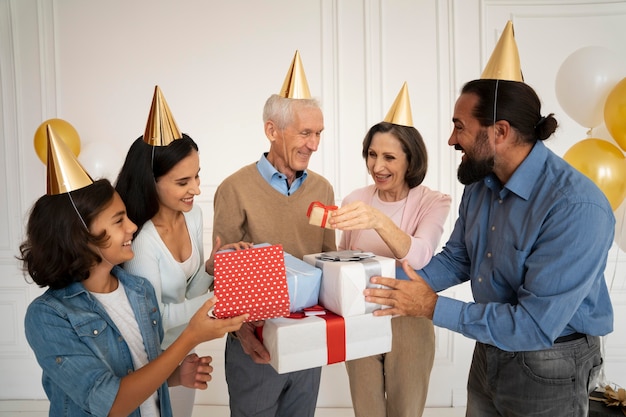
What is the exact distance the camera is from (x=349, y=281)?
1297 millimetres

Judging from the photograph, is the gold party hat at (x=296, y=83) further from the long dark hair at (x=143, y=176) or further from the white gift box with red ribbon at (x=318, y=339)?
the white gift box with red ribbon at (x=318, y=339)

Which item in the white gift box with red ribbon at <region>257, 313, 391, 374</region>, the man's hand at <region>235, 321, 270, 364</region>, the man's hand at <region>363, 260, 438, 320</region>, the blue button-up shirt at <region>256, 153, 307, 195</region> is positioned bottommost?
the man's hand at <region>235, 321, 270, 364</region>

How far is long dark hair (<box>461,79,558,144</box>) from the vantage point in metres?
1.43

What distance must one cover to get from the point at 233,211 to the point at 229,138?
1.72 meters

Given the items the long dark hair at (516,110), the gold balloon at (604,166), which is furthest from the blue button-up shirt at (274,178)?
the gold balloon at (604,166)

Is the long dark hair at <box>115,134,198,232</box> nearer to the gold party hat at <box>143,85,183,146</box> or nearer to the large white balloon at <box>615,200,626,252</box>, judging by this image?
the gold party hat at <box>143,85,183,146</box>

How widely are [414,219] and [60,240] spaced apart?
126 cm

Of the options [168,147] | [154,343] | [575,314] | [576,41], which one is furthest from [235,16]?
[575,314]

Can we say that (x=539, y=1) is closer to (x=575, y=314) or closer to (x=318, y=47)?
(x=318, y=47)

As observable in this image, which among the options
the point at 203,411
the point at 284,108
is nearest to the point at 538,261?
the point at 284,108

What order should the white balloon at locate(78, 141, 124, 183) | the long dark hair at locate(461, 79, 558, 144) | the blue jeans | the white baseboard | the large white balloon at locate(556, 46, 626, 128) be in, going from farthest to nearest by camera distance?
the white baseboard
the white balloon at locate(78, 141, 124, 183)
the large white balloon at locate(556, 46, 626, 128)
the long dark hair at locate(461, 79, 558, 144)
the blue jeans

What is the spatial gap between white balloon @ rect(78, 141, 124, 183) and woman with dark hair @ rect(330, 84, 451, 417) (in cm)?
181

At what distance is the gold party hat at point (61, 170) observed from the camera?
1294 millimetres

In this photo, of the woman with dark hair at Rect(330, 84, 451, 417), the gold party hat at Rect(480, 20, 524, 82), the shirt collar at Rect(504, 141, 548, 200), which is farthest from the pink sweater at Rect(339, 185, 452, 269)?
the gold party hat at Rect(480, 20, 524, 82)
